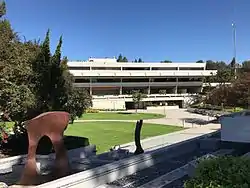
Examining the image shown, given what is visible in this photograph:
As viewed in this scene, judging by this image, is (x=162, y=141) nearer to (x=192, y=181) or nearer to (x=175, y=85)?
(x=192, y=181)

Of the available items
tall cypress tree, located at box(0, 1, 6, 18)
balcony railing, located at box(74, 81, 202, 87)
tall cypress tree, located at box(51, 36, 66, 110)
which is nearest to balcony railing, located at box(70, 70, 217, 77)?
balcony railing, located at box(74, 81, 202, 87)

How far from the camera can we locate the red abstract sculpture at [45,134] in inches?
415

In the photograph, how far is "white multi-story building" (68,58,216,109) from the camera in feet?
270

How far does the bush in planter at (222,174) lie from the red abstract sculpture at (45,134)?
19.6 ft

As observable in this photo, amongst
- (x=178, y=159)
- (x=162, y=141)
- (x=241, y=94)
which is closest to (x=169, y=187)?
(x=178, y=159)

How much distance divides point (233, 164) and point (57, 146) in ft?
21.4

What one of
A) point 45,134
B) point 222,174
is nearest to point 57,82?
point 45,134

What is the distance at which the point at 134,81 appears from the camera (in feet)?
304

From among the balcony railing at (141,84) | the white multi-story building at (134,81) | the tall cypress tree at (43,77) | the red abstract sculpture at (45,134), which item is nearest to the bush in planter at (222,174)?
the red abstract sculpture at (45,134)

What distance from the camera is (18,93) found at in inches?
666

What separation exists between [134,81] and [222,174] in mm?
87272

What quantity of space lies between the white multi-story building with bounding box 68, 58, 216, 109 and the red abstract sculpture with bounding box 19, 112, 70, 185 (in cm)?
6672

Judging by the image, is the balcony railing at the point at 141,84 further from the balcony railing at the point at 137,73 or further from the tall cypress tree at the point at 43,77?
the tall cypress tree at the point at 43,77

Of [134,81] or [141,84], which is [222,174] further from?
[134,81]
